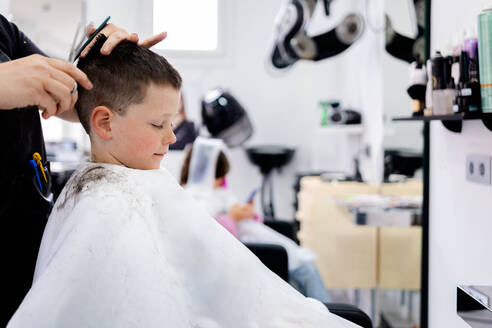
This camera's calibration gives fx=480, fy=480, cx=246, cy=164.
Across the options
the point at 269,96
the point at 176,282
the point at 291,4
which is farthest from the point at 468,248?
the point at 269,96

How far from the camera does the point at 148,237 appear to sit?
909mm

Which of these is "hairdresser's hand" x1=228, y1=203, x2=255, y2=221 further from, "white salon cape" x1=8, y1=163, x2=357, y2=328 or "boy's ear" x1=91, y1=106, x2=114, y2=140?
"boy's ear" x1=91, y1=106, x2=114, y2=140

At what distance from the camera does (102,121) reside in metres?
1.00

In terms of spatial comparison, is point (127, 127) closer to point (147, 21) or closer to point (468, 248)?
point (147, 21)

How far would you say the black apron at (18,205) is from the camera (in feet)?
2.98

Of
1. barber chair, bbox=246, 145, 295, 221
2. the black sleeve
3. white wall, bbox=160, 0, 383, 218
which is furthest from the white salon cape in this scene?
white wall, bbox=160, 0, 383, 218

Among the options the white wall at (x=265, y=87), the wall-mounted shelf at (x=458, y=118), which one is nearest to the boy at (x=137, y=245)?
the wall-mounted shelf at (x=458, y=118)

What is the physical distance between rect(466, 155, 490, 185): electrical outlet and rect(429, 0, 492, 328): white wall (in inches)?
0.7

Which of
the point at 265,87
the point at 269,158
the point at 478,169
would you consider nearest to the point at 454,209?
the point at 478,169

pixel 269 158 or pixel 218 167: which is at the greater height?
pixel 269 158

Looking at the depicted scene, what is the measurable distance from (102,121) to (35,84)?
28cm

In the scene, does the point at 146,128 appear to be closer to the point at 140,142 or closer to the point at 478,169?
the point at 140,142

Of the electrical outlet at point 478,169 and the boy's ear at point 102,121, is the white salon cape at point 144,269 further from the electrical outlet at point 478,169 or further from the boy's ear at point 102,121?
the electrical outlet at point 478,169

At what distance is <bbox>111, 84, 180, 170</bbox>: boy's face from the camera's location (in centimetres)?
99
